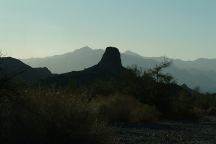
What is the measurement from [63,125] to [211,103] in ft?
196

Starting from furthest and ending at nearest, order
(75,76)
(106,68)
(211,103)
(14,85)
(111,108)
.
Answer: (106,68) → (75,76) → (211,103) → (111,108) → (14,85)

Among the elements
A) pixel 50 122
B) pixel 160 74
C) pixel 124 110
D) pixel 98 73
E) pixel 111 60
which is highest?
pixel 111 60

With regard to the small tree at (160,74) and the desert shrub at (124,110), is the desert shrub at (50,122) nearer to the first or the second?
the desert shrub at (124,110)

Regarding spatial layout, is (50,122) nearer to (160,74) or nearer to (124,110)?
(124,110)

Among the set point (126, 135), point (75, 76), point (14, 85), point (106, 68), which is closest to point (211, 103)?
point (75, 76)

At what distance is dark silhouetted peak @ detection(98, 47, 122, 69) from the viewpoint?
119m

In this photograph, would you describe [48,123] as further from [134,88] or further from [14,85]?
[134,88]

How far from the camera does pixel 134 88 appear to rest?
43875 millimetres

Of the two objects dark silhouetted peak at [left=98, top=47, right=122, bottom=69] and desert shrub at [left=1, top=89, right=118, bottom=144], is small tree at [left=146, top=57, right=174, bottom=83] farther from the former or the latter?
dark silhouetted peak at [left=98, top=47, right=122, bottom=69]

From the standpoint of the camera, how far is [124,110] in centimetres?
3447

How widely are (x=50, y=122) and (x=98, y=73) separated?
8801 centimetres

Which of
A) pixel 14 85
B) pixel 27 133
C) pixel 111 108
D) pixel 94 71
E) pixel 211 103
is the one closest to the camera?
pixel 27 133

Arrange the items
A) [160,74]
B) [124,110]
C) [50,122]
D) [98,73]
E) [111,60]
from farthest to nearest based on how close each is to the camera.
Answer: [111,60], [98,73], [160,74], [124,110], [50,122]

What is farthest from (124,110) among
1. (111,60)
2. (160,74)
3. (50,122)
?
(111,60)
